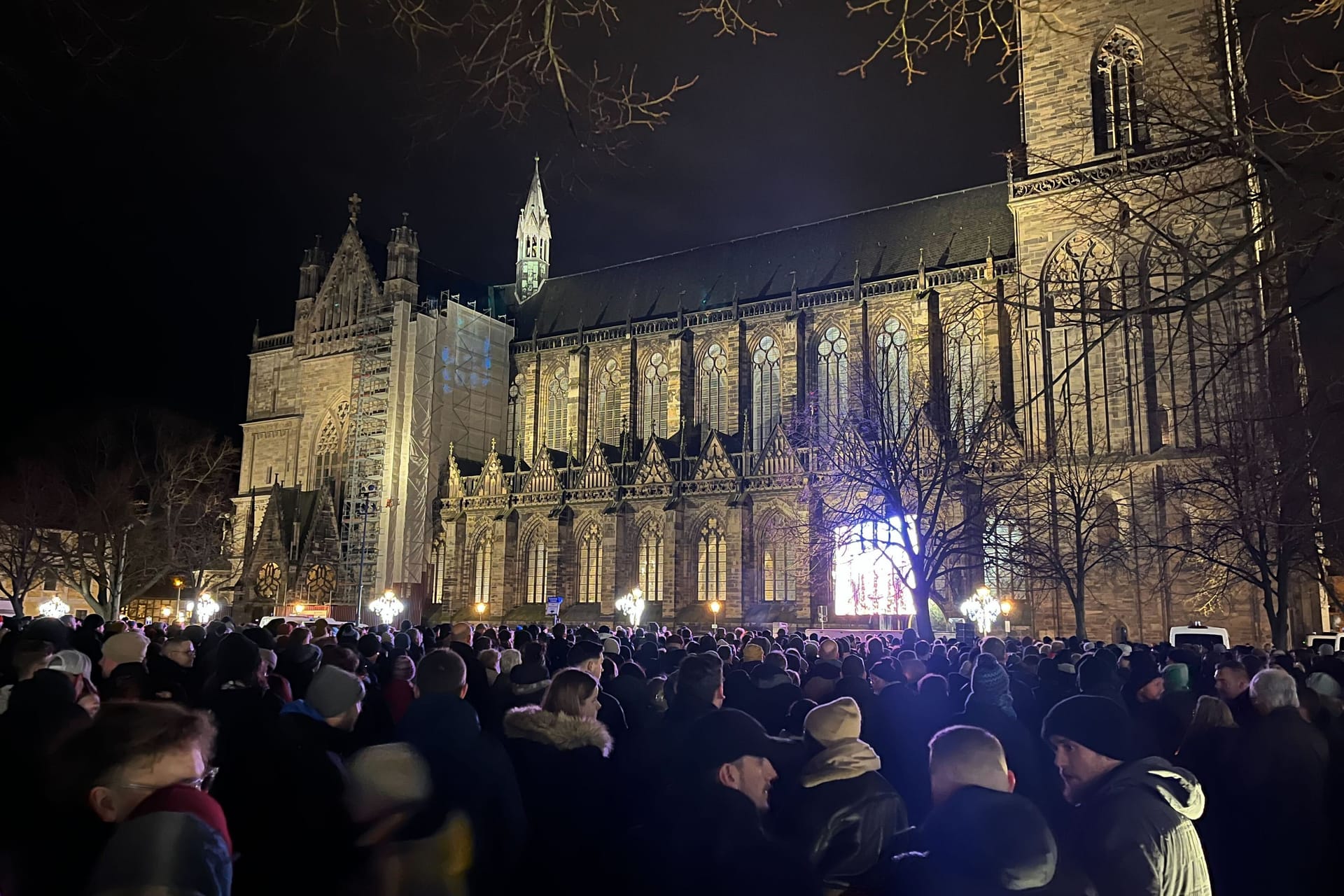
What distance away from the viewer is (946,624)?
34750 millimetres

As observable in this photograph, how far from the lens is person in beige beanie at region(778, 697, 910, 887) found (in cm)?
393

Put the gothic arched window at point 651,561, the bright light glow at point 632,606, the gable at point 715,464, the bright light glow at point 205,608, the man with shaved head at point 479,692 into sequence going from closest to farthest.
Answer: the man with shaved head at point 479,692 < the bright light glow at point 632,606 < the gable at point 715,464 < the gothic arched window at point 651,561 < the bright light glow at point 205,608

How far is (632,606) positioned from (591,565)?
17.7 ft

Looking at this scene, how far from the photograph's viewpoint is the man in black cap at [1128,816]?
3.38 meters

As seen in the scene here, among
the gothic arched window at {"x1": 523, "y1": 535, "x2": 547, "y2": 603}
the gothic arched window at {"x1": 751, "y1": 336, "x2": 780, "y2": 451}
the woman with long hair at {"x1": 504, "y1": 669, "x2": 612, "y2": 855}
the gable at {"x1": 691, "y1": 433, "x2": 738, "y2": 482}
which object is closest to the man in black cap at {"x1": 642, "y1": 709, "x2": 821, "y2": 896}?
the woman with long hair at {"x1": 504, "y1": 669, "x2": 612, "y2": 855}

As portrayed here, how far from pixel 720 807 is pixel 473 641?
10506 millimetres

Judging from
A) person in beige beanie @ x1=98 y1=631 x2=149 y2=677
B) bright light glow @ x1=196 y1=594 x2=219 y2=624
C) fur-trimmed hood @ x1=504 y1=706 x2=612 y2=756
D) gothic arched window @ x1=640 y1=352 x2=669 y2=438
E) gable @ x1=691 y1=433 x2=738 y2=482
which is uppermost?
gothic arched window @ x1=640 y1=352 x2=669 y2=438

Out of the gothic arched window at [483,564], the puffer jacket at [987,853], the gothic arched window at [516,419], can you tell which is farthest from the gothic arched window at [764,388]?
the puffer jacket at [987,853]

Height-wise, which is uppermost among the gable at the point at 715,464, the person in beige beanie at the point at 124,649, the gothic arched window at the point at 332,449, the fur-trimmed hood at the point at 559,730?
the gothic arched window at the point at 332,449

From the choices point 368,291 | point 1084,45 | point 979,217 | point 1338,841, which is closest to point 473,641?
point 1338,841

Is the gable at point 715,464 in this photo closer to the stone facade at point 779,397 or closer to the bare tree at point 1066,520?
the stone facade at point 779,397

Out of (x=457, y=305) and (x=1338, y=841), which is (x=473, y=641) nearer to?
(x=1338, y=841)

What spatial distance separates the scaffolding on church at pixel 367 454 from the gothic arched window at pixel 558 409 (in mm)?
8974

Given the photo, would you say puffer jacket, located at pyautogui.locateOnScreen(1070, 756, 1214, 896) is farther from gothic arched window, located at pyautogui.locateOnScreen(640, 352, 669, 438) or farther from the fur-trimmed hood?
gothic arched window, located at pyautogui.locateOnScreen(640, 352, 669, 438)
